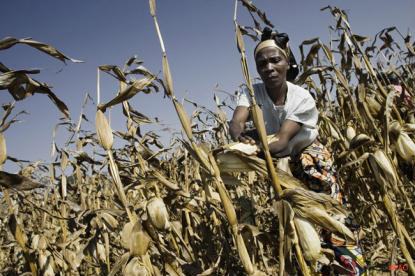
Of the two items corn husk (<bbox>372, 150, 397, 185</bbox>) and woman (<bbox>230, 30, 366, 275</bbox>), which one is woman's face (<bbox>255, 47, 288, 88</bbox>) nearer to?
woman (<bbox>230, 30, 366, 275</bbox>)

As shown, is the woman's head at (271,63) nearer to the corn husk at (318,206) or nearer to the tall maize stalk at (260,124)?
the tall maize stalk at (260,124)

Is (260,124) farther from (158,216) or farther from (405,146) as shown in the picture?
(405,146)

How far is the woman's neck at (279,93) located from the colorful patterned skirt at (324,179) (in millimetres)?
308

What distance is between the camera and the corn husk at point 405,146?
1.22 metres

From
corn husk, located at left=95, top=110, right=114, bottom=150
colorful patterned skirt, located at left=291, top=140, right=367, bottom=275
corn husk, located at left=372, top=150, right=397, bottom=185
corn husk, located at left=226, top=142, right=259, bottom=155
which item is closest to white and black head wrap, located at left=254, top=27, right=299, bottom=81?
colorful patterned skirt, located at left=291, top=140, right=367, bottom=275

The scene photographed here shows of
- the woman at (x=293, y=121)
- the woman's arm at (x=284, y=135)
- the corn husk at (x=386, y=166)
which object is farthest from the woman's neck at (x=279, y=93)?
the corn husk at (x=386, y=166)

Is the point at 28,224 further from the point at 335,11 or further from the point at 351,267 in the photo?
the point at 335,11

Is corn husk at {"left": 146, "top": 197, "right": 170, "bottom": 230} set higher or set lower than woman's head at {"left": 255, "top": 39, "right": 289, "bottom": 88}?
lower

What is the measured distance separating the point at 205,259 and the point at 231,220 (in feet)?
3.63

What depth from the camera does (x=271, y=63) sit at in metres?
1.79

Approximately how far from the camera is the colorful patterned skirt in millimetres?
1711

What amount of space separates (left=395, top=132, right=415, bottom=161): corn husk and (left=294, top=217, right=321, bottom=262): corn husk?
0.55 m

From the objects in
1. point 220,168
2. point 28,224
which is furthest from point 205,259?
point 28,224

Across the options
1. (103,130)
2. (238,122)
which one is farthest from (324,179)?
(103,130)
